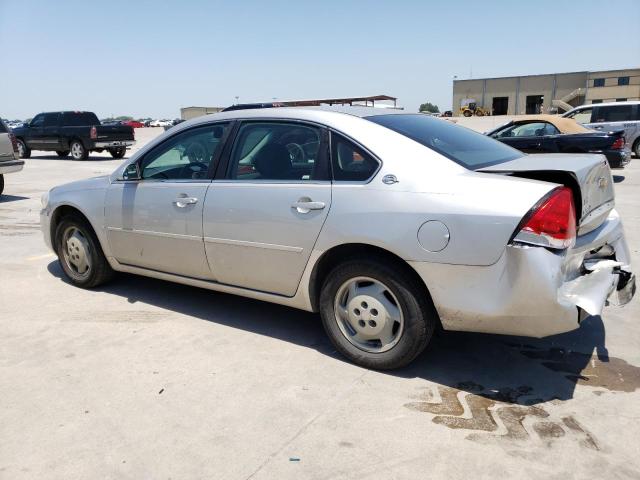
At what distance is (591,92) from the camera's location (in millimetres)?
67875

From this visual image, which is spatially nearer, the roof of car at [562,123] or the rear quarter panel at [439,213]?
the rear quarter panel at [439,213]

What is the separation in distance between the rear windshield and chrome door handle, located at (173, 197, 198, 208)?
139cm

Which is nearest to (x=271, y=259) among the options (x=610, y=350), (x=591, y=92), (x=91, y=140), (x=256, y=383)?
(x=256, y=383)

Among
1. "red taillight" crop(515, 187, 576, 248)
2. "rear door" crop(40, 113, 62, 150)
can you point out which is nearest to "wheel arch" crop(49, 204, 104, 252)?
"red taillight" crop(515, 187, 576, 248)

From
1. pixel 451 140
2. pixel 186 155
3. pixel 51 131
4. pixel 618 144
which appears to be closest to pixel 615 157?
pixel 618 144

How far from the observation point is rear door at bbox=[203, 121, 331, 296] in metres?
3.49

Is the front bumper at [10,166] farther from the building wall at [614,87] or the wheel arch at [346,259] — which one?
Answer: the building wall at [614,87]

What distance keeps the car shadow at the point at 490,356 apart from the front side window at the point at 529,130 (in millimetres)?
9386

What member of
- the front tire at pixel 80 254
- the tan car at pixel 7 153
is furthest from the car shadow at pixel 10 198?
the front tire at pixel 80 254

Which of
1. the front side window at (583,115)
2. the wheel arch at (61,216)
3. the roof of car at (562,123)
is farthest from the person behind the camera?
the front side window at (583,115)

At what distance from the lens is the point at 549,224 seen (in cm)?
280

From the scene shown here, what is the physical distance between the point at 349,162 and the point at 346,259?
602 mm

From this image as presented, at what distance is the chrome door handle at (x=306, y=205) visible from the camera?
340 centimetres

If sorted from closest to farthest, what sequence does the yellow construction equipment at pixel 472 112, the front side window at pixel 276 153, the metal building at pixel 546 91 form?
1. the front side window at pixel 276 153
2. the yellow construction equipment at pixel 472 112
3. the metal building at pixel 546 91
